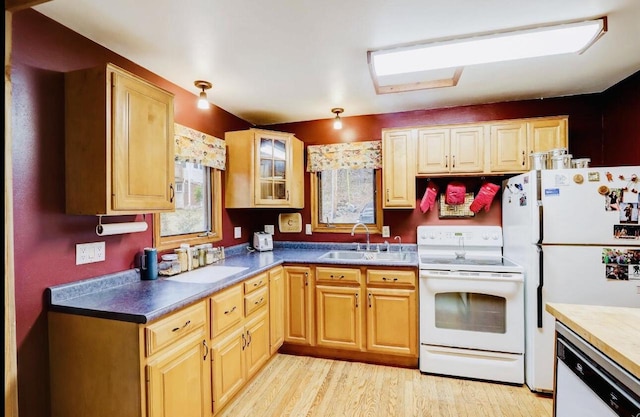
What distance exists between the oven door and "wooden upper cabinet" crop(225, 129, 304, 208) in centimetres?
160

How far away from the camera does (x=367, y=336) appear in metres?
2.66

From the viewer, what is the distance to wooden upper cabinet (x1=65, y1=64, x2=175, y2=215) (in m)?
1.57

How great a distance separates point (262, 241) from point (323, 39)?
85.3 inches

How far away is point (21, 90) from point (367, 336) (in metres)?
2.79

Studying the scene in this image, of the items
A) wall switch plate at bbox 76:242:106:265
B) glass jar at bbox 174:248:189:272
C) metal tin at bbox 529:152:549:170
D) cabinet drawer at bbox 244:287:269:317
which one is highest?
metal tin at bbox 529:152:549:170

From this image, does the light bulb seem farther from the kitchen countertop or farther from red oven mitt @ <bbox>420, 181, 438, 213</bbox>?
the kitchen countertop

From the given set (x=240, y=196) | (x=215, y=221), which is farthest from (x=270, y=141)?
(x=215, y=221)

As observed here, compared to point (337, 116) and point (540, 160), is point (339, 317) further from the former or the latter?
point (540, 160)

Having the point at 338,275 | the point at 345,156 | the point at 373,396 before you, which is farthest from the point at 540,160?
the point at 373,396

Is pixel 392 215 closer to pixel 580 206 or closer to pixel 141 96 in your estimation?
pixel 580 206

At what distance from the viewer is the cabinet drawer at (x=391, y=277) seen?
2.56m

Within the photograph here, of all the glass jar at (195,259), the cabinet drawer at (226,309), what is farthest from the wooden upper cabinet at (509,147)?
the glass jar at (195,259)

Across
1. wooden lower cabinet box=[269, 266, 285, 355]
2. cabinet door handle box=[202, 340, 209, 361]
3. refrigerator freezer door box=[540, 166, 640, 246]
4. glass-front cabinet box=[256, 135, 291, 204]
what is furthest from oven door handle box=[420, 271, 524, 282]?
cabinet door handle box=[202, 340, 209, 361]

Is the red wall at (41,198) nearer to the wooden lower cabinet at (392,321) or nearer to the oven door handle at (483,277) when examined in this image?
the wooden lower cabinet at (392,321)
